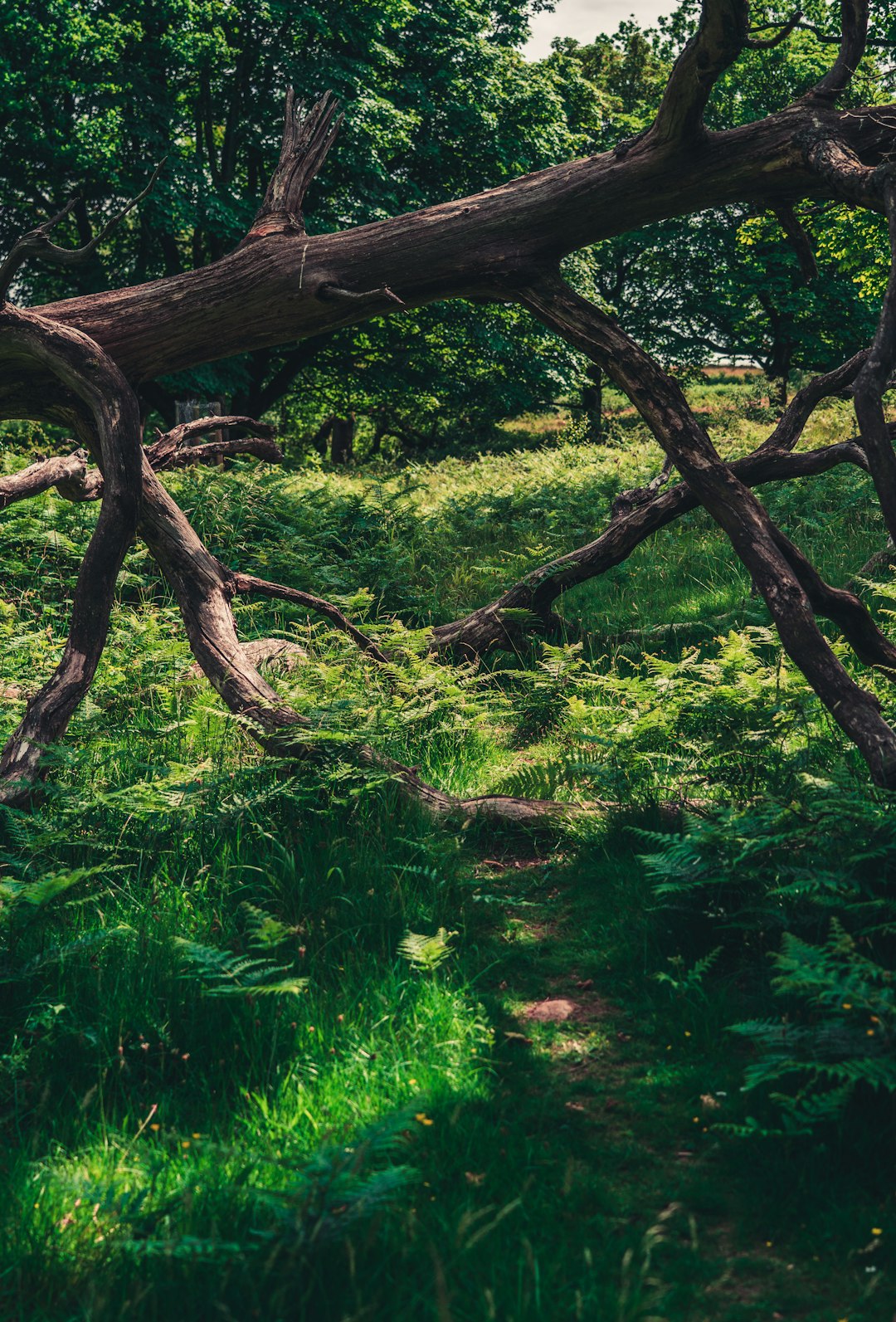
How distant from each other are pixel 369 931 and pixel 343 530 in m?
8.31

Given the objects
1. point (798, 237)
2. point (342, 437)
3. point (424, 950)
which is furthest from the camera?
point (342, 437)

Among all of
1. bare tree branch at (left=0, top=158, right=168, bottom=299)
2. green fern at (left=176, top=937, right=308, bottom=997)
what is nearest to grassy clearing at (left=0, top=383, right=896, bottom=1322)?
green fern at (left=176, top=937, right=308, bottom=997)

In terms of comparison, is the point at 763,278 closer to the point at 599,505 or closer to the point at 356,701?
the point at 599,505

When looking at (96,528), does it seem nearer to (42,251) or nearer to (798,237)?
(42,251)

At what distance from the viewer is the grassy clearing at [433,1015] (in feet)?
7.54

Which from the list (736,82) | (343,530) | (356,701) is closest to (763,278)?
(736,82)

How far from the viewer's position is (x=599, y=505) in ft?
41.6

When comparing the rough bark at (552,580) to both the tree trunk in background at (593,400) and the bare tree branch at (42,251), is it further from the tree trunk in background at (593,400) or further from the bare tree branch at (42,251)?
the tree trunk in background at (593,400)

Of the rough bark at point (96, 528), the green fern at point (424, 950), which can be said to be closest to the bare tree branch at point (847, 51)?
the rough bark at point (96, 528)

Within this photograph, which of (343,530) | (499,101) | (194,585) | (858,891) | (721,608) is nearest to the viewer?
(858,891)

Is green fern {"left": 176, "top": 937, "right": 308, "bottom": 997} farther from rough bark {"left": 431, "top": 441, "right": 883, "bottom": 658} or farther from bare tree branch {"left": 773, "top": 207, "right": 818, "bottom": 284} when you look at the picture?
rough bark {"left": 431, "top": 441, "right": 883, "bottom": 658}

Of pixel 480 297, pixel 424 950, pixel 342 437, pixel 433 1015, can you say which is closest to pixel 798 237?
pixel 480 297

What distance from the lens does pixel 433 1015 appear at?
11.1 feet

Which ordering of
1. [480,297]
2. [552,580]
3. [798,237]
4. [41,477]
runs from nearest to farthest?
[798,237] < [480,297] < [41,477] < [552,580]
